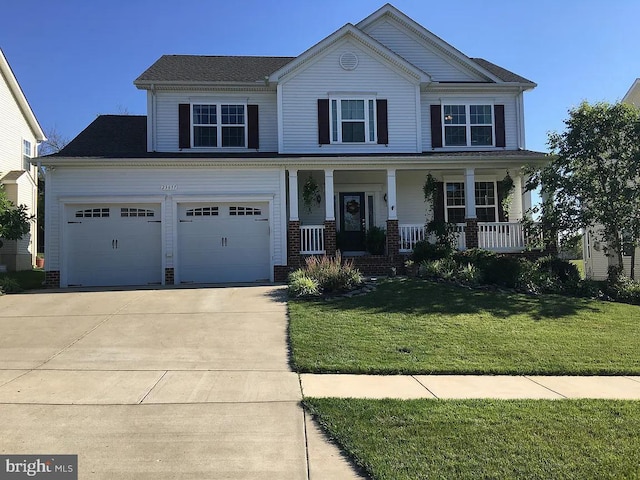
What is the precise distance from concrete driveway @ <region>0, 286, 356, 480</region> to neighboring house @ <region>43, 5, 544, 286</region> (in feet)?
14.5

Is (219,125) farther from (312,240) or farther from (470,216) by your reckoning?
(470,216)

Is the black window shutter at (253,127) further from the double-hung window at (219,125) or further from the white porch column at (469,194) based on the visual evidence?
the white porch column at (469,194)

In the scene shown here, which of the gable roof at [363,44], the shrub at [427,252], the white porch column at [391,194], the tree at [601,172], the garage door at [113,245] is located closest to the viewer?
the tree at [601,172]

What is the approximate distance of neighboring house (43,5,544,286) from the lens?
1465 cm

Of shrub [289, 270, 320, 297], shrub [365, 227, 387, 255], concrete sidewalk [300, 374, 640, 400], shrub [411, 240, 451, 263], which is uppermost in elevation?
shrub [365, 227, 387, 255]

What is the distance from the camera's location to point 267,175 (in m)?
15.2

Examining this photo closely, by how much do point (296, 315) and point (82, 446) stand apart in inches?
223

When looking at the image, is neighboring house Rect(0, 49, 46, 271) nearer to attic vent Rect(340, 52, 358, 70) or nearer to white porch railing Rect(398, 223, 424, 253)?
attic vent Rect(340, 52, 358, 70)

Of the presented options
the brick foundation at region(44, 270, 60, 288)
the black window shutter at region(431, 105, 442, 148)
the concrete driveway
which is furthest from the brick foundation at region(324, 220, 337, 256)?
the brick foundation at region(44, 270, 60, 288)

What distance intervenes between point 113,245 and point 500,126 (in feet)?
45.6

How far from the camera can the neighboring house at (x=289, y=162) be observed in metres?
14.6

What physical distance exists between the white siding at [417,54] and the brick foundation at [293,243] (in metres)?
7.99

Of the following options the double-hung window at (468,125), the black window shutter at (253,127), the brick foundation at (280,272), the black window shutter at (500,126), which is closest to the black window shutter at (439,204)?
the double-hung window at (468,125)

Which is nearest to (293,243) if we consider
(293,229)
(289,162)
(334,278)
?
(293,229)
